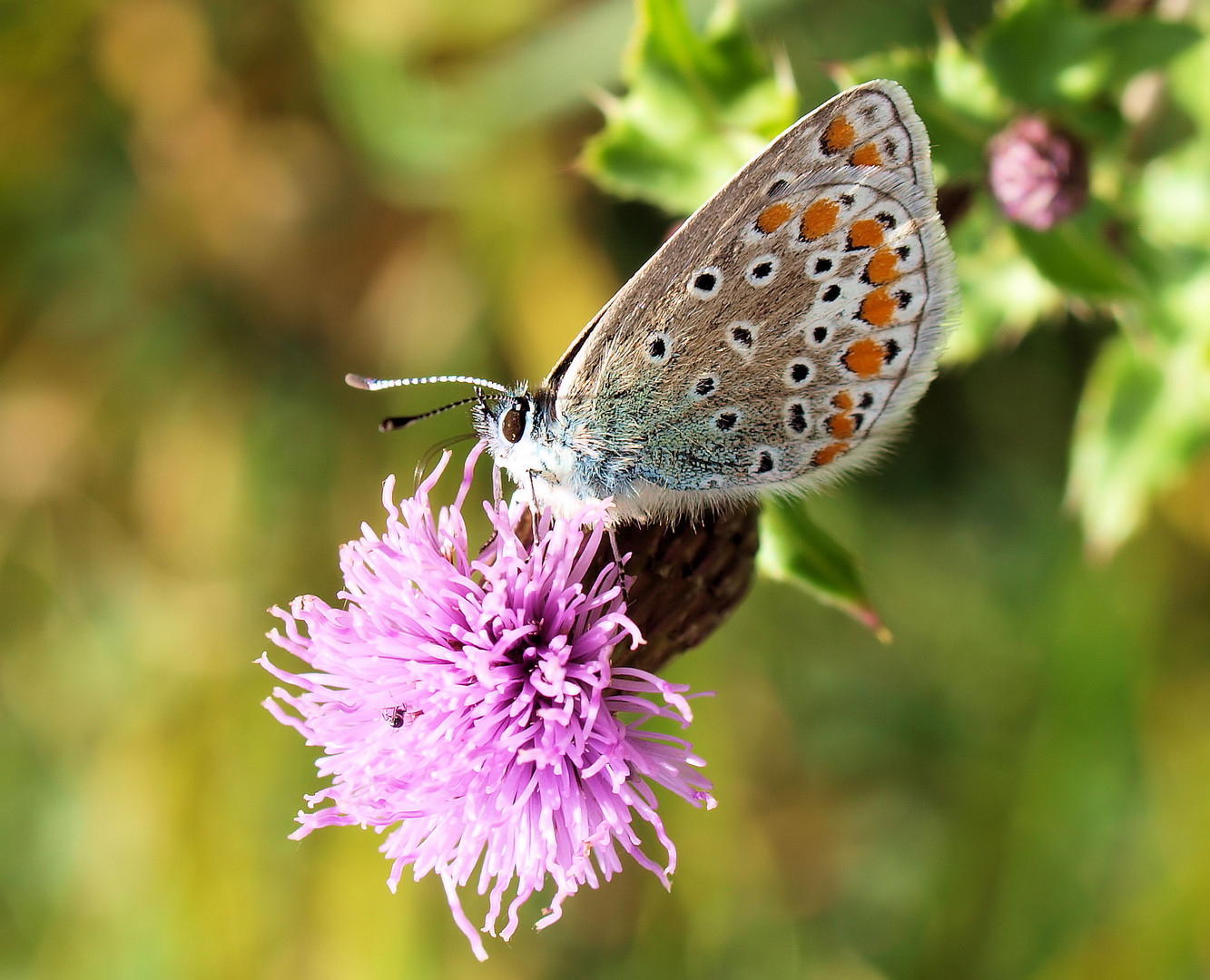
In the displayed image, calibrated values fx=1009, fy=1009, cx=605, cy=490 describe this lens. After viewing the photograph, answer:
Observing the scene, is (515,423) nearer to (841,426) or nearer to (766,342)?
(766,342)

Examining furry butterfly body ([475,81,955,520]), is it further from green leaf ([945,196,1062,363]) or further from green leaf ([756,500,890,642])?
green leaf ([945,196,1062,363])

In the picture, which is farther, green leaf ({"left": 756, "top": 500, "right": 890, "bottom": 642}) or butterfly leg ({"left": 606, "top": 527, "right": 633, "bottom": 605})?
green leaf ({"left": 756, "top": 500, "right": 890, "bottom": 642})

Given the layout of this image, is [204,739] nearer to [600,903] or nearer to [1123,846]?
[600,903]

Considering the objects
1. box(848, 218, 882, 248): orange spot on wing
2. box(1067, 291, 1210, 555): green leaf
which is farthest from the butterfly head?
box(1067, 291, 1210, 555): green leaf

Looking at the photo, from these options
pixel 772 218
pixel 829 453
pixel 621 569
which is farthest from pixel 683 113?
pixel 621 569

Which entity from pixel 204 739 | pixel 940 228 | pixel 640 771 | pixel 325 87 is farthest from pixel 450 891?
pixel 325 87

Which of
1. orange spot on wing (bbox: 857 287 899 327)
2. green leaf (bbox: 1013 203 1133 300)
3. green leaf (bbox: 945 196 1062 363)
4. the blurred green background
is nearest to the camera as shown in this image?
orange spot on wing (bbox: 857 287 899 327)

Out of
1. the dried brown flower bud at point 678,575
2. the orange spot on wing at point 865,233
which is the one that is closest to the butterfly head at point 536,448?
the dried brown flower bud at point 678,575
